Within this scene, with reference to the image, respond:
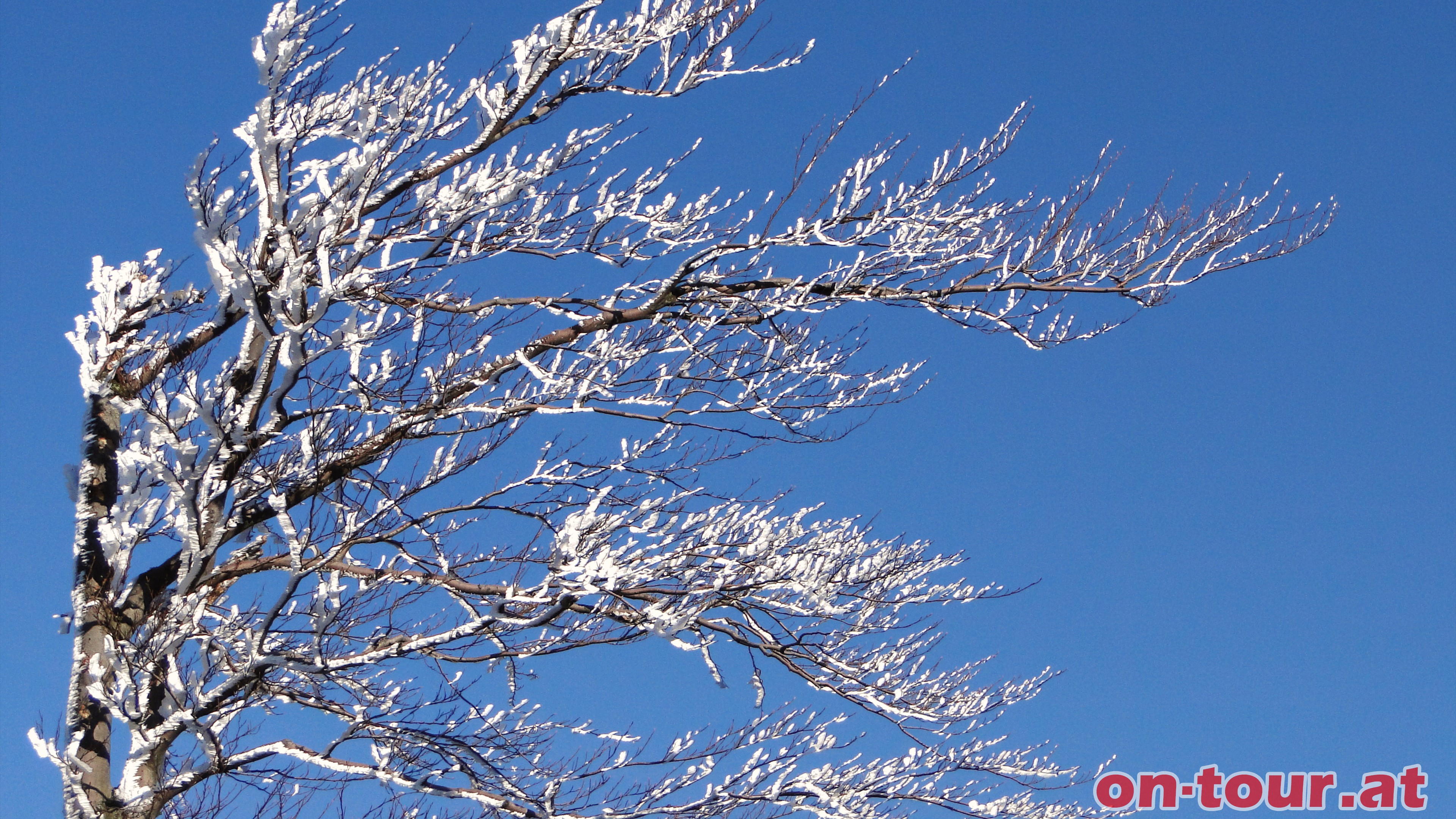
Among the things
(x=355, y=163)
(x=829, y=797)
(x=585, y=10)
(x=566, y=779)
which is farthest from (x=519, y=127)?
(x=829, y=797)

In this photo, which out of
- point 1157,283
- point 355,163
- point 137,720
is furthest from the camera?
point 1157,283

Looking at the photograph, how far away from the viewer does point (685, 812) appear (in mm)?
5152

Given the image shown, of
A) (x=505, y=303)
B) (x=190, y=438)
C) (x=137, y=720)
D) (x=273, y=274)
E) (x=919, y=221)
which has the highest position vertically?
(x=919, y=221)

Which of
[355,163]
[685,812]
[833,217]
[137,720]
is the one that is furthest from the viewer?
[833,217]

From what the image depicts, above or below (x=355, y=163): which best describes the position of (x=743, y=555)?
below

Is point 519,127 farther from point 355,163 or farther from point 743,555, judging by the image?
point 743,555

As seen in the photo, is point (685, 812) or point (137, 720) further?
point (685, 812)

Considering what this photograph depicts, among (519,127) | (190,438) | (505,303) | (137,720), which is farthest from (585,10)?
(137,720)

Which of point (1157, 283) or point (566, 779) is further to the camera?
point (1157, 283)

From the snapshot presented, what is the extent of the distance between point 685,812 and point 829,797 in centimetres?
75

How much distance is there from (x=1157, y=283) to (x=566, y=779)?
3.95 meters

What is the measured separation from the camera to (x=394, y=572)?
17.5 feet

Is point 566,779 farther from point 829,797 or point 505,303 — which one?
point 505,303

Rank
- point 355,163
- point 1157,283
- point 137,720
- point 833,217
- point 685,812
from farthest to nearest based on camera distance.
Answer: point 1157,283, point 833,217, point 685,812, point 137,720, point 355,163
